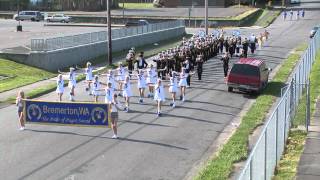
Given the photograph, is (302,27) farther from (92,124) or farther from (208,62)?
(92,124)

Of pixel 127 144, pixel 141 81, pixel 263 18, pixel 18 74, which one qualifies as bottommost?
pixel 127 144

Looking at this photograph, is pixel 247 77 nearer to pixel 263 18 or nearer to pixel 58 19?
pixel 58 19

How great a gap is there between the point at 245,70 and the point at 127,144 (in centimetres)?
1146

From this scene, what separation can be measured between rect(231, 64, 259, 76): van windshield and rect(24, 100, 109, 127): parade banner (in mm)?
10806

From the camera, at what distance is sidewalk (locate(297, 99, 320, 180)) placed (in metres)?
13.5

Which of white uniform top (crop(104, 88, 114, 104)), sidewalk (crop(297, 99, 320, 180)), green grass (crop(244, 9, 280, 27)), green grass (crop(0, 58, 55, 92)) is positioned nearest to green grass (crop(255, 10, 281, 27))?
green grass (crop(244, 9, 280, 27))

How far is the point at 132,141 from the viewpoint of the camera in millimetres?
17750

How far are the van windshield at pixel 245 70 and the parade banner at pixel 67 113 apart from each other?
10.8m

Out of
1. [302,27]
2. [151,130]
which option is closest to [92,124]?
[151,130]

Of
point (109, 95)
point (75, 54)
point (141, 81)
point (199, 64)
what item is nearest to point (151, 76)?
point (141, 81)

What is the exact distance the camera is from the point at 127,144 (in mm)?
17375

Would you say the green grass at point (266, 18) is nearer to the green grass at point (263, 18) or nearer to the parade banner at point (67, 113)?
the green grass at point (263, 18)

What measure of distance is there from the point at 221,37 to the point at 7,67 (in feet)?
56.4

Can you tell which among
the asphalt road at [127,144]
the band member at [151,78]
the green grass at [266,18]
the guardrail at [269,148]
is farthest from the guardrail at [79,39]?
the green grass at [266,18]
